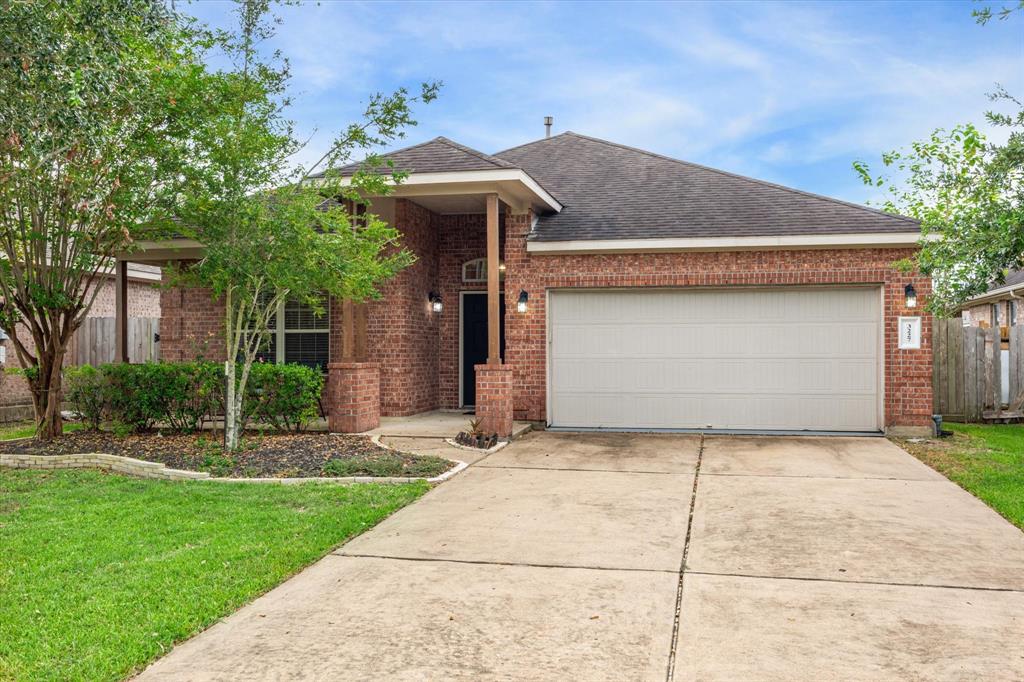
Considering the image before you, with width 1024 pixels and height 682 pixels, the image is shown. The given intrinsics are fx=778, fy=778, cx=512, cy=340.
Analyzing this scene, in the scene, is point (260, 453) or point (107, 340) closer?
point (260, 453)

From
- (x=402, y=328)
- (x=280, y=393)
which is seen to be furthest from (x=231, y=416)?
(x=402, y=328)

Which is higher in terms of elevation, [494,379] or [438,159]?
[438,159]

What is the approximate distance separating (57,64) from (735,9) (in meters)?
11.2

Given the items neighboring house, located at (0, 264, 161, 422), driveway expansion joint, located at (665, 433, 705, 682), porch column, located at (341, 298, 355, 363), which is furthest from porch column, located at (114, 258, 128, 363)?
driveway expansion joint, located at (665, 433, 705, 682)

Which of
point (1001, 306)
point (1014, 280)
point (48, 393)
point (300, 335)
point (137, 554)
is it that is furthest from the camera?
point (1001, 306)

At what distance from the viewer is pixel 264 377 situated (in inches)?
404

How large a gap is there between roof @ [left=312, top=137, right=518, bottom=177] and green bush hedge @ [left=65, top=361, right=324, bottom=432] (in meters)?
2.81

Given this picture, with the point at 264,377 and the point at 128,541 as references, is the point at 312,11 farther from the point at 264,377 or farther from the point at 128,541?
the point at 128,541

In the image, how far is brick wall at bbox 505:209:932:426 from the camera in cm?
1092

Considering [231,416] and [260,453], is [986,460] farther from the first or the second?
[231,416]

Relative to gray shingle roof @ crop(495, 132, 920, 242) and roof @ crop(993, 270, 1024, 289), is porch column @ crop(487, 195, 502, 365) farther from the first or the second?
roof @ crop(993, 270, 1024, 289)

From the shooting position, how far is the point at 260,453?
896 centimetres

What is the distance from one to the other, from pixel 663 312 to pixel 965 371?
17.5 ft

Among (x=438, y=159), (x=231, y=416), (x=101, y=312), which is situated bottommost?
(x=231, y=416)
